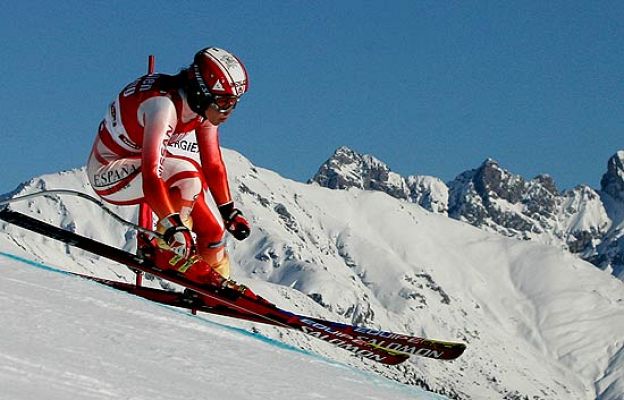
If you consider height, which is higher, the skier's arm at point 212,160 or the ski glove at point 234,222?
the skier's arm at point 212,160

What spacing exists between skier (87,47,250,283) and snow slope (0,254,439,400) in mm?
1672

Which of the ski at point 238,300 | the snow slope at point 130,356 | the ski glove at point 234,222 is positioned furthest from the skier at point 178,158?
the snow slope at point 130,356

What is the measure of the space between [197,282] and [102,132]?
156 cm

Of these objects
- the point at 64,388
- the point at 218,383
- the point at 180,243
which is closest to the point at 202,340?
the point at 218,383

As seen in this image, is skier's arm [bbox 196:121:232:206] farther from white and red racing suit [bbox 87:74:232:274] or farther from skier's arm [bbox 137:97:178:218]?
skier's arm [bbox 137:97:178:218]

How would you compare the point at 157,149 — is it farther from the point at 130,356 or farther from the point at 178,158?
the point at 130,356

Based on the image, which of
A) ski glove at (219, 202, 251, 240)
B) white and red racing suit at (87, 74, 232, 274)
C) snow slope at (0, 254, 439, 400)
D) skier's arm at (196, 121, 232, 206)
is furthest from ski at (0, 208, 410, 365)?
snow slope at (0, 254, 439, 400)

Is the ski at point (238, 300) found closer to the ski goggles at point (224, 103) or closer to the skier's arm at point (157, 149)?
the skier's arm at point (157, 149)

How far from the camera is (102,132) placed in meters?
10.0

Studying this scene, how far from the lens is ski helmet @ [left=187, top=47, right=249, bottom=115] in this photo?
9258mm

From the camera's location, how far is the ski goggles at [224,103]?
9336 millimetres

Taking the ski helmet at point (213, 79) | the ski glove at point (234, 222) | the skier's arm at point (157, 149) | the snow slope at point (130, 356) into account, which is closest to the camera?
the snow slope at point (130, 356)

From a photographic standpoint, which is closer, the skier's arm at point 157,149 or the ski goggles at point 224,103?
the skier's arm at point 157,149

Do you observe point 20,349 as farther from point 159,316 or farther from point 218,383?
point 159,316
